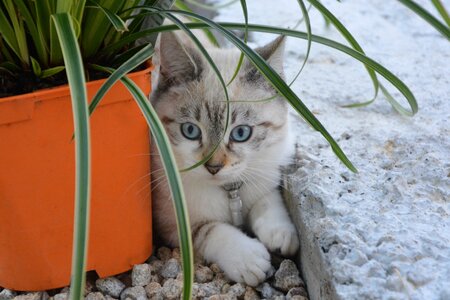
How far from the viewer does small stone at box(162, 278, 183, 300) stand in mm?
1176

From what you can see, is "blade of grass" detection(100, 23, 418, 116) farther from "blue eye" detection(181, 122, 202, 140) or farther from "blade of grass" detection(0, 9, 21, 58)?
"blue eye" detection(181, 122, 202, 140)

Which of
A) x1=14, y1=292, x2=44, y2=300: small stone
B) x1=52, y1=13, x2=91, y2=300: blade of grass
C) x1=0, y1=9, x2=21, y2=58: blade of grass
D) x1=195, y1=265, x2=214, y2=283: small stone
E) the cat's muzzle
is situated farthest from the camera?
the cat's muzzle

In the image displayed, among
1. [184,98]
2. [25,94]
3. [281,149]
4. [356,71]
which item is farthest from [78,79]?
[356,71]

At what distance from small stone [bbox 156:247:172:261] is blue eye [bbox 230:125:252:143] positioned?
320 millimetres

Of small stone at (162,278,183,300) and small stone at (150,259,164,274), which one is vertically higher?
small stone at (150,259,164,274)

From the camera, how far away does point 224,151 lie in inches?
49.7

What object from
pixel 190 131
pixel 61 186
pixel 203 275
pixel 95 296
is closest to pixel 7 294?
pixel 95 296

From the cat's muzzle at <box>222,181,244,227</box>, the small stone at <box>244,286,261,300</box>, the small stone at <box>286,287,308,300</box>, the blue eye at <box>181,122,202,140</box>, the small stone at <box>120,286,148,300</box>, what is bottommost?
the small stone at <box>120,286,148,300</box>

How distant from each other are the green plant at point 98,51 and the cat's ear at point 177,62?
0.37ft

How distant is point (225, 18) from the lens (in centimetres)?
229

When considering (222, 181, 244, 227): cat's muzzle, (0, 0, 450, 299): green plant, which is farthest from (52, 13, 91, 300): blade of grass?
(222, 181, 244, 227): cat's muzzle

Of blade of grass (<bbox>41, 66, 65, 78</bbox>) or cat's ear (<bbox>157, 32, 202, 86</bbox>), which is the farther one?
cat's ear (<bbox>157, 32, 202, 86</bbox>)

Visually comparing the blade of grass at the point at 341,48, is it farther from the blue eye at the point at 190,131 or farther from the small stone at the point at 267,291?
the small stone at the point at 267,291

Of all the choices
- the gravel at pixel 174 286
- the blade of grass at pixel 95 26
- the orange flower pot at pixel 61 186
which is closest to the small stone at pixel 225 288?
the gravel at pixel 174 286
